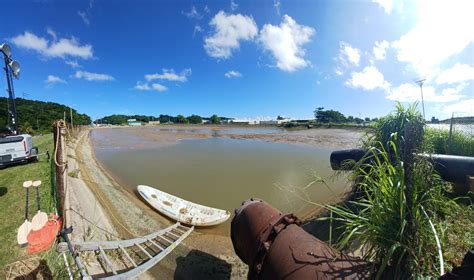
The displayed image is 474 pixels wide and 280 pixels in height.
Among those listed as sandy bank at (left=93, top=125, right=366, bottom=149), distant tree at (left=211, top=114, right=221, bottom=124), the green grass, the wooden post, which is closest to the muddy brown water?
the green grass

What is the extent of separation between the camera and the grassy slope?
4.50m

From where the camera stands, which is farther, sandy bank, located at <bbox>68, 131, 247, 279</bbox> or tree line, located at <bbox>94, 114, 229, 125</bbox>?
tree line, located at <bbox>94, 114, 229, 125</bbox>

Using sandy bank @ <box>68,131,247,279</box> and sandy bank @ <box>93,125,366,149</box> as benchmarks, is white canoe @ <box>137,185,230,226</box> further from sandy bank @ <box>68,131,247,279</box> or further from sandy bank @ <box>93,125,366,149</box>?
sandy bank @ <box>93,125,366,149</box>

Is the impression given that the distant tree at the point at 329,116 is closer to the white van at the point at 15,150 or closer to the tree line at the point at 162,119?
the tree line at the point at 162,119

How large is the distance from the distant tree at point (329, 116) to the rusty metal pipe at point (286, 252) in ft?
334

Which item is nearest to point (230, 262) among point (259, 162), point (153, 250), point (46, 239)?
point (153, 250)

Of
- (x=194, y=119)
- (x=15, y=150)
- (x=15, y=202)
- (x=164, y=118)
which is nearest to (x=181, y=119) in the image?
(x=194, y=119)

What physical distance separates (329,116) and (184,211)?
341 ft

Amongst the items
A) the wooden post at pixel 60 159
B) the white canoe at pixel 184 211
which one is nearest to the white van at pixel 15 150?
the white canoe at pixel 184 211

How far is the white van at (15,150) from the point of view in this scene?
35.4ft

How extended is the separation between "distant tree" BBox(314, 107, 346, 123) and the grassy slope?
101 metres

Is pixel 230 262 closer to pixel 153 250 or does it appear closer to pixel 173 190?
pixel 153 250

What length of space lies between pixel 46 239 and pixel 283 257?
4341 millimetres

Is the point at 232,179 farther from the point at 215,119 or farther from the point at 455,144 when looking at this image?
the point at 215,119
